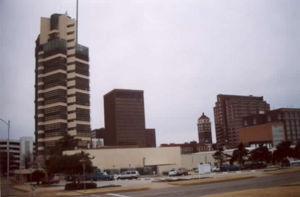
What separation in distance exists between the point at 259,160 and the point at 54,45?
2569 inches

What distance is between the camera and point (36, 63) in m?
103

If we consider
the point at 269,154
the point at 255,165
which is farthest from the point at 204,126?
the point at 269,154

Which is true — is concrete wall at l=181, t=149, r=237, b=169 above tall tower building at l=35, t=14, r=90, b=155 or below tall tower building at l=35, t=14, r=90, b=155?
below

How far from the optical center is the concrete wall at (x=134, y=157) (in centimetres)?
7506

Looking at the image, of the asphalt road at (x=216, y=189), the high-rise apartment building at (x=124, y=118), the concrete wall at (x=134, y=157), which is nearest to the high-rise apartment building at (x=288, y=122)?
the asphalt road at (x=216, y=189)

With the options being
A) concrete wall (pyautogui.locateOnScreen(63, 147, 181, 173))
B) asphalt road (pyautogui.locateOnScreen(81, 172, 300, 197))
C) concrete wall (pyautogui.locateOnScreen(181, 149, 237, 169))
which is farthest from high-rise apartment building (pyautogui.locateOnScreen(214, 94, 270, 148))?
asphalt road (pyautogui.locateOnScreen(81, 172, 300, 197))

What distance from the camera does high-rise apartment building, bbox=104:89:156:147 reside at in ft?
388

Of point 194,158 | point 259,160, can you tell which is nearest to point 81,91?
point 194,158

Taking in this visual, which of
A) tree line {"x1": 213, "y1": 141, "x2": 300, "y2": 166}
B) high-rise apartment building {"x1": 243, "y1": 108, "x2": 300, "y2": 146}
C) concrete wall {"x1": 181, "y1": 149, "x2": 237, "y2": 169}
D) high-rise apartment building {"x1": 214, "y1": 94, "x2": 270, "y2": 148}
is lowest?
concrete wall {"x1": 181, "y1": 149, "x2": 237, "y2": 169}

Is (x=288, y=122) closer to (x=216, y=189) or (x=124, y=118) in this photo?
(x=216, y=189)

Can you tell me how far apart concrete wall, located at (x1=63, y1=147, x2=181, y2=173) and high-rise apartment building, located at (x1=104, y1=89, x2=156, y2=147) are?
25.6 m

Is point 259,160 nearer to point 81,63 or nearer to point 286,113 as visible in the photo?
point 286,113

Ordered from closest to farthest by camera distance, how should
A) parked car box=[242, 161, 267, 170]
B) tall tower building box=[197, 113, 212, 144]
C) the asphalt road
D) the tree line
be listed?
the asphalt road < the tree line < parked car box=[242, 161, 267, 170] < tall tower building box=[197, 113, 212, 144]

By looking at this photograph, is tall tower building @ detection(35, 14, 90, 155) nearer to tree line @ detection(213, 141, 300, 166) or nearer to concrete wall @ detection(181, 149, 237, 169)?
concrete wall @ detection(181, 149, 237, 169)
